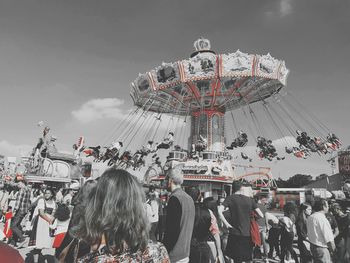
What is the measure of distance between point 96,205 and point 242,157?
25.4 meters

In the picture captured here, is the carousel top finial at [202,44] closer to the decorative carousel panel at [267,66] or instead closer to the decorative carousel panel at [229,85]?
the decorative carousel panel at [229,85]

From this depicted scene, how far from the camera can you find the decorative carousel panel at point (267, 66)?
21484 millimetres

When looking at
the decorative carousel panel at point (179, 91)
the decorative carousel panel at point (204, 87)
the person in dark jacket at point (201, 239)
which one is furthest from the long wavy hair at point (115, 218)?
the decorative carousel panel at point (179, 91)

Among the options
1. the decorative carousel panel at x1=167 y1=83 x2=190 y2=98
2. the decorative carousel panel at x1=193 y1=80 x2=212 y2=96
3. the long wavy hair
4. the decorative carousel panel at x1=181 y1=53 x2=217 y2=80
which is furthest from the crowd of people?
the decorative carousel panel at x1=193 y1=80 x2=212 y2=96

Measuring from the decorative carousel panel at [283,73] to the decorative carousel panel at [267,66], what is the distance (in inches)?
22.1

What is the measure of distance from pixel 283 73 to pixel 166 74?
391 inches

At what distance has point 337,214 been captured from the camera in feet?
16.6

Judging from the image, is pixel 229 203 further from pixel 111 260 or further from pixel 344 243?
pixel 111 260

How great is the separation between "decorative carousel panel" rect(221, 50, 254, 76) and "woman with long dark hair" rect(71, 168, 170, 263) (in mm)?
20786

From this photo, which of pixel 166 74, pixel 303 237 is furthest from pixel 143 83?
pixel 303 237

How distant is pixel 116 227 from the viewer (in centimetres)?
138

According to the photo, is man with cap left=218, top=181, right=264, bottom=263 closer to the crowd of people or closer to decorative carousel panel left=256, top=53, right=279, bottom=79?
the crowd of people

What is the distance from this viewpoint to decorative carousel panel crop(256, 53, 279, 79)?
21484 millimetres

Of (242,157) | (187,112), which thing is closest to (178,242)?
(242,157)
